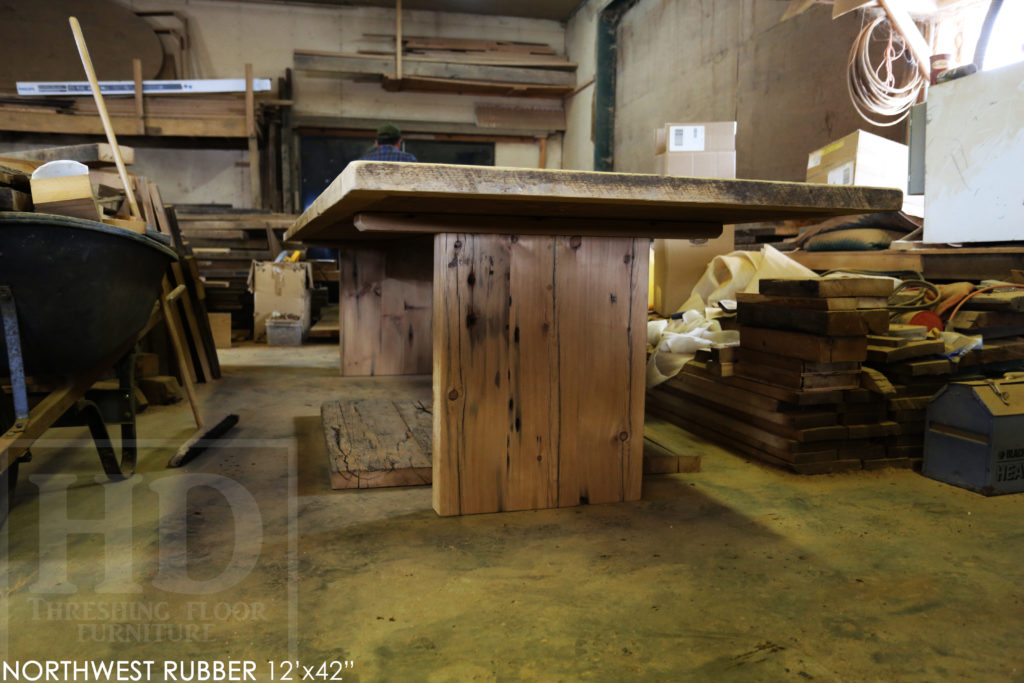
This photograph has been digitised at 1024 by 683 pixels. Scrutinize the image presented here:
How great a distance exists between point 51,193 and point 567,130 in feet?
29.9

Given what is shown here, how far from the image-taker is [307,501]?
7.28 ft

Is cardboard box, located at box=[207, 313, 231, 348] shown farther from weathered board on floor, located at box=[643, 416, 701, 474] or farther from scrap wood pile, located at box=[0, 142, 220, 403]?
weathered board on floor, located at box=[643, 416, 701, 474]

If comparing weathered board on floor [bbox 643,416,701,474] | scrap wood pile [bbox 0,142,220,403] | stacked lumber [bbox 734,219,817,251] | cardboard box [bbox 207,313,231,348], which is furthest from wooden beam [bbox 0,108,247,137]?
weathered board on floor [bbox 643,416,701,474]

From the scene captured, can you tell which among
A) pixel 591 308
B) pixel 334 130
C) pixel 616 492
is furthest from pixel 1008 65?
pixel 334 130

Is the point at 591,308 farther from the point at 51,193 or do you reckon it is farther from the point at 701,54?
the point at 701,54

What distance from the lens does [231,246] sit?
7.61 metres

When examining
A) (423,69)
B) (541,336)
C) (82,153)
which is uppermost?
(423,69)

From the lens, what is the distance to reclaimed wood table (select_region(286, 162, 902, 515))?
1.95m

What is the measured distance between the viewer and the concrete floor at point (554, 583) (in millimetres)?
1331

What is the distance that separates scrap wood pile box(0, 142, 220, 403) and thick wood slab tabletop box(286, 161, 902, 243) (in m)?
0.67

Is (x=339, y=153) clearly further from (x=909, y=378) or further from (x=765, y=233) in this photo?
(x=909, y=378)

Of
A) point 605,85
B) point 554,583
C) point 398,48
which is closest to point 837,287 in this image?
point 554,583

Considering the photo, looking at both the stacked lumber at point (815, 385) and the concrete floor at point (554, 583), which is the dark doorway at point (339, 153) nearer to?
the stacked lumber at point (815, 385)

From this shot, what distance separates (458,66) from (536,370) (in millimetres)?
8493
